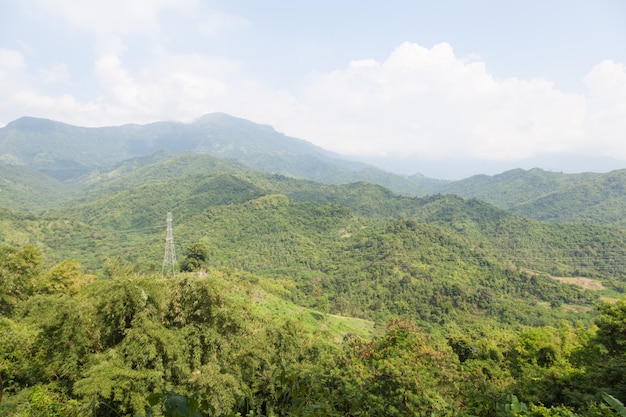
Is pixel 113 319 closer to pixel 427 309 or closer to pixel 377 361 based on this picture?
pixel 377 361

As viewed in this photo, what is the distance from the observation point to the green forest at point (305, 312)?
11.6 metres

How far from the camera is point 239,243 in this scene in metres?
133

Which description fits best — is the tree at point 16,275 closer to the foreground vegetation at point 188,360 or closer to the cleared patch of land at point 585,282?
the foreground vegetation at point 188,360

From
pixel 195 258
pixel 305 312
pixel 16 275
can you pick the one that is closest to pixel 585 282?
pixel 305 312

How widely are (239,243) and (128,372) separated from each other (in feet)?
404

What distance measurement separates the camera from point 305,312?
61.7 metres

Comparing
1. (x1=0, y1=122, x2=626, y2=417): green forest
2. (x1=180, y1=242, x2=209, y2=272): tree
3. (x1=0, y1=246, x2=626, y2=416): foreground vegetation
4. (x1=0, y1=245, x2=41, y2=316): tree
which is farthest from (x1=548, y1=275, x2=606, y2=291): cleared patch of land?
(x1=0, y1=245, x2=41, y2=316): tree

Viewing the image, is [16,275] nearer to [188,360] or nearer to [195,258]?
Result: [188,360]

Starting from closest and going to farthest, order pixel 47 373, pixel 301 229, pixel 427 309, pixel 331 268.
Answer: pixel 47 373, pixel 427 309, pixel 331 268, pixel 301 229

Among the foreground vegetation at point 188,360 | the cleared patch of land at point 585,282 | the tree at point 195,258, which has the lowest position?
the cleared patch of land at point 585,282

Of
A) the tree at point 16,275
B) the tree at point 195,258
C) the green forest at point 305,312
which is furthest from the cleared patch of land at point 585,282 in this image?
the tree at point 16,275

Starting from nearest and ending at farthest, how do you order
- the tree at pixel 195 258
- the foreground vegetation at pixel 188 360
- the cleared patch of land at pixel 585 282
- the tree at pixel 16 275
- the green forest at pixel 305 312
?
1. the green forest at pixel 305 312
2. the foreground vegetation at pixel 188 360
3. the tree at pixel 16 275
4. the tree at pixel 195 258
5. the cleared patch of land at pixel 585 282

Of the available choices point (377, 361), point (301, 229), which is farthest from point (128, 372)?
point (301, 229)

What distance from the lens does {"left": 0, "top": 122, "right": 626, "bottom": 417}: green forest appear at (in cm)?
1163
